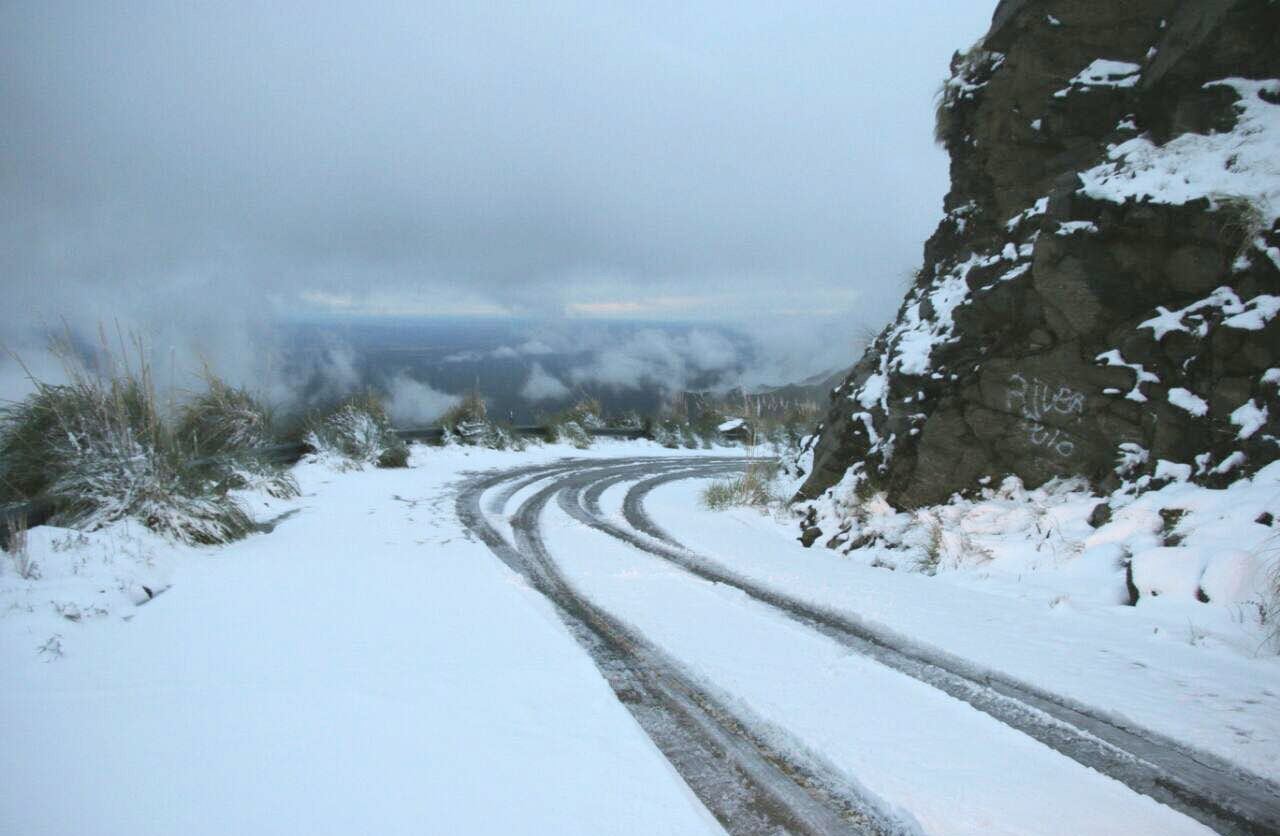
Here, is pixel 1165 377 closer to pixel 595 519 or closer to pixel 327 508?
pixel 595 519

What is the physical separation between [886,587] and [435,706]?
4.17m

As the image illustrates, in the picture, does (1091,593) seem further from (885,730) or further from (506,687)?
(506,687)

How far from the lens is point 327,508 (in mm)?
9125

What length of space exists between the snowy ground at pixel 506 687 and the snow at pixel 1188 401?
3.64 ft

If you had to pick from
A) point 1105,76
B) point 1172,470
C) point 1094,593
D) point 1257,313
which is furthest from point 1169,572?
point 1105,76

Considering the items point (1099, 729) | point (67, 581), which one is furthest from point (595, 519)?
point (1099, 729)

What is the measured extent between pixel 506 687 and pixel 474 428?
1499 centimetres

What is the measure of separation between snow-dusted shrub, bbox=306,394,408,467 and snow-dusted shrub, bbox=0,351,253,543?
6.47 m

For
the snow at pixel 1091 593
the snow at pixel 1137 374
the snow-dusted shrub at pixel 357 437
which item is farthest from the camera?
the snow-dusted shrub at pixel 357 437

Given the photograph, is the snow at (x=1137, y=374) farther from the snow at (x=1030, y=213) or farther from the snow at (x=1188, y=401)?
the snow at (x=1030, y=213)

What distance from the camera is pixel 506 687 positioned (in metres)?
3.73

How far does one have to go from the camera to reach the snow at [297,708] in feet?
8.36

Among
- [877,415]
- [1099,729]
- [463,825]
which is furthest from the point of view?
[877,415]

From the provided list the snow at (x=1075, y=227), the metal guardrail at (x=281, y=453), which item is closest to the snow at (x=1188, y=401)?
the snow at (x=1075, y=227)
